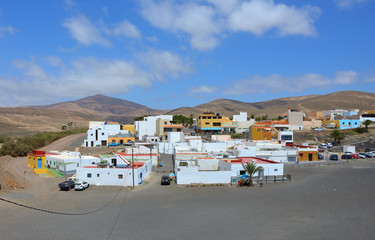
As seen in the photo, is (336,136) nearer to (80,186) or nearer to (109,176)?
(109,176)

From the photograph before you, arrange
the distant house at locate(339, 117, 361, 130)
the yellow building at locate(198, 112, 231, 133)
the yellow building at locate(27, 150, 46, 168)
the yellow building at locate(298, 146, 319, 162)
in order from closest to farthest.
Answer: the yellow building at locate(27, 150, 46, 168) < the yellow building at locate(298, 146, 319, 162) < the distant house at locate(339, 117, 361, 130) < the yellow building at locate(198, 112, 231, 133)

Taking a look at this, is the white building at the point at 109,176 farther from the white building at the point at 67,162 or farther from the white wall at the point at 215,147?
the white wall at the point at 215,147

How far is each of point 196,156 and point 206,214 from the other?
19.9 meters

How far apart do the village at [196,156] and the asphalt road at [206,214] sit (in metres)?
1.88

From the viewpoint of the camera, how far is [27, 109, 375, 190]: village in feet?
98.6

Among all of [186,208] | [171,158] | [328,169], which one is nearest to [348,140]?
[328,169]

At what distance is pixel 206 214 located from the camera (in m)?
20.3

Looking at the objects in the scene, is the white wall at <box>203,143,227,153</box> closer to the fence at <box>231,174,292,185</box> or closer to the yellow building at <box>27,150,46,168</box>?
the fence at <box>231,174,292,185</box>

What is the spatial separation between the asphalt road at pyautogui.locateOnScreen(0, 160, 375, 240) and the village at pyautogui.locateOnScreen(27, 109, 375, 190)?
6.15ft

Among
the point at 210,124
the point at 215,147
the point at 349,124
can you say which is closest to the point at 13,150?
the point at 215,147

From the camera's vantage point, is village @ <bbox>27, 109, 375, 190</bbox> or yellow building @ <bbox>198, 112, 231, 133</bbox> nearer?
village @ <bbox>27, 109, 375, 190</bbox>

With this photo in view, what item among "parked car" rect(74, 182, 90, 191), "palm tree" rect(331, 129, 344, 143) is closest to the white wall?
"parked car" rect(74, 182, 90, 191)

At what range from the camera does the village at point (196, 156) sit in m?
30.1

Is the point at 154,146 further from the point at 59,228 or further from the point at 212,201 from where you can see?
the point at 59,228
